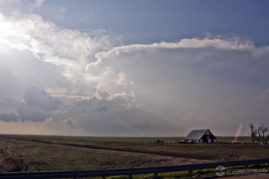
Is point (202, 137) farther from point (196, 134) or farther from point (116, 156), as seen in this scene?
point (116, 156)

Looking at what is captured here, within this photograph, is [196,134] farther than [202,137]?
Yes

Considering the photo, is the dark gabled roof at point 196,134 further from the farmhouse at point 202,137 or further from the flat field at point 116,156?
the flat field at point 116,156

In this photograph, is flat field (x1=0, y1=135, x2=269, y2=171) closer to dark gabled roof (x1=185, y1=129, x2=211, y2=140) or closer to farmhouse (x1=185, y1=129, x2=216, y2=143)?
farmhouse (x1=185, y1=129, x2=216, y2=143)

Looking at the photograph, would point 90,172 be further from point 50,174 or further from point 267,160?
point 267,160

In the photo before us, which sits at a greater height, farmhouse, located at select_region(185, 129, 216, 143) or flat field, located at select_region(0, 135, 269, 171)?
farmhouse, located at select_region(185, 129, 216, 143)

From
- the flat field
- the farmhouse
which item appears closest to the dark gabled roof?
the farmhouse

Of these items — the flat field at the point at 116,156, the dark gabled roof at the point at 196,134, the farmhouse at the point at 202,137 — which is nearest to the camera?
the flat field at the point at 116,156

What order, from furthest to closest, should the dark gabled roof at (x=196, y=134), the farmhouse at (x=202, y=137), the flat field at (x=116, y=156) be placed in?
1. the dark gabled roof at (x=196, y=134)
2. the farmhouse at (x=202, y=137)
3. the flat field at (x=116, y=156)

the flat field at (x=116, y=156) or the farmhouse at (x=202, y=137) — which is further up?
the farmhouse at (x=202, y=137)

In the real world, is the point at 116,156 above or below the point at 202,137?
below

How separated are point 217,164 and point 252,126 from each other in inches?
3610

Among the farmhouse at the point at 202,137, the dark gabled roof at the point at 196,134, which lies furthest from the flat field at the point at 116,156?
the dark gabled roof at the point at 196,134

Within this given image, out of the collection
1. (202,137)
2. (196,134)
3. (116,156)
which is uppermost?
(196,134)

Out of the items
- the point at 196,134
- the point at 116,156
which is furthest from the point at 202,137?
the point at 116,156
